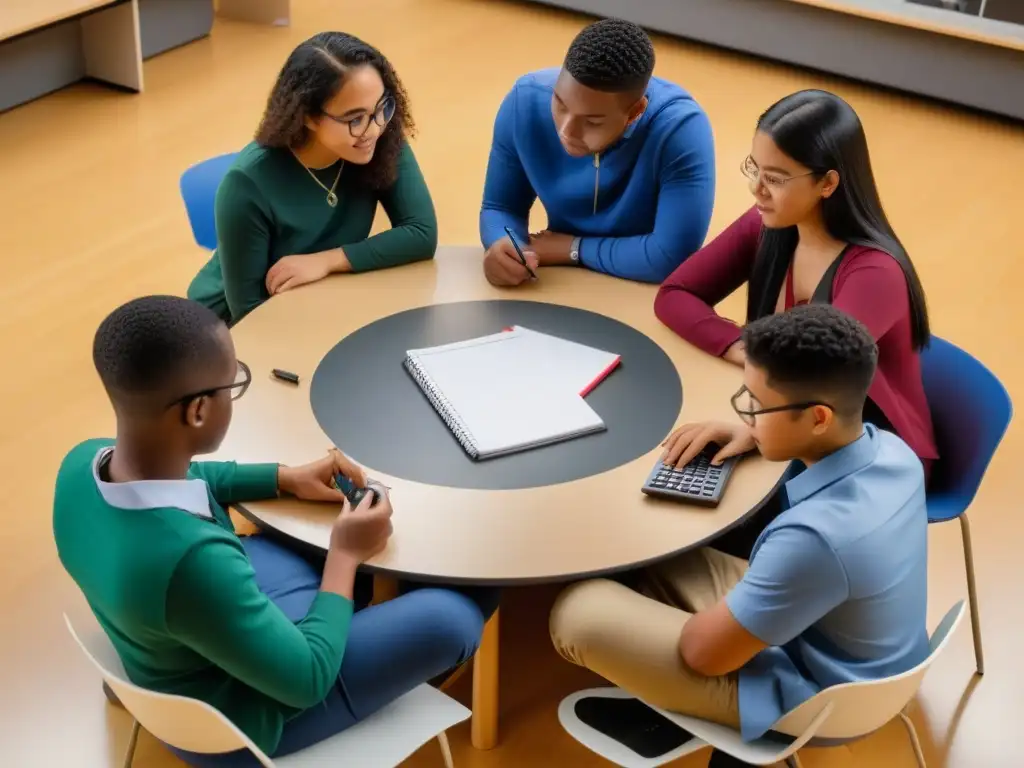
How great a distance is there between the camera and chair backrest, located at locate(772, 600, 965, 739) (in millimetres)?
1848

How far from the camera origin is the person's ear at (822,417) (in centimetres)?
198

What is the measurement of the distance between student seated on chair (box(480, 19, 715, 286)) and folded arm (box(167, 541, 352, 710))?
49.1 inches

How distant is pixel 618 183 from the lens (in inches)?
120

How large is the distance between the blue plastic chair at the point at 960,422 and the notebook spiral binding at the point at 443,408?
0.98 m

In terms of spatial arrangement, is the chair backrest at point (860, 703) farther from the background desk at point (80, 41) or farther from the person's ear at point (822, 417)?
the background desk at point (80, 41)

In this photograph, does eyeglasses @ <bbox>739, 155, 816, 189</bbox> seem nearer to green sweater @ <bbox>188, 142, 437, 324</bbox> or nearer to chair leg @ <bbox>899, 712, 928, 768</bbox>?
green sweater @ <bbox>188, 142, 437, 324</bbox>

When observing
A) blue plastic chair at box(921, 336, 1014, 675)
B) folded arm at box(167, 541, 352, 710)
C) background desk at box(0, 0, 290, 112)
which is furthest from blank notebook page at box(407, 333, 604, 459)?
background desk at box(0, 0, 290, 112)

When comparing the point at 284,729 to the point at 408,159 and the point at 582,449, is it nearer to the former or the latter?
the point at 582,449

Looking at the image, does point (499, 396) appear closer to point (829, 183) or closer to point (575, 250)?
point (575, 250)

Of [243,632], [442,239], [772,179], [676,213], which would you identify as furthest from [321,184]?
Result: [442,239]

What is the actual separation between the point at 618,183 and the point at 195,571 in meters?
1.70

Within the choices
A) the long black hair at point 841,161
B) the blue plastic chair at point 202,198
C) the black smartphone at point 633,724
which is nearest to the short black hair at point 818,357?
the long black hair at point 841,161

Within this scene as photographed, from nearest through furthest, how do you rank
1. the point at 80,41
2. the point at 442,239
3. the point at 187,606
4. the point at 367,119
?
1. the point at 187,606
2. the point at 367,119
3. the point at 442,239
4. the point at 80,41

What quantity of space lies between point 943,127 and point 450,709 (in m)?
4.60
